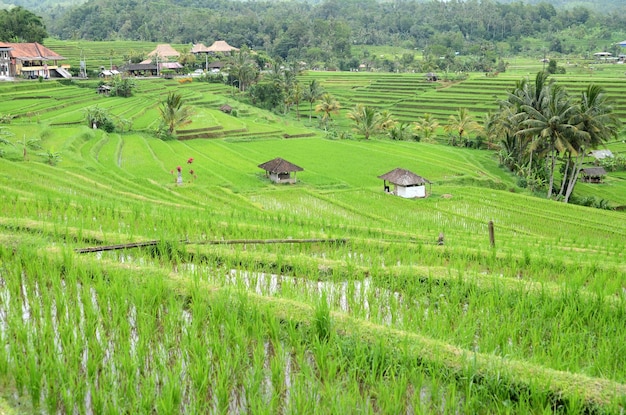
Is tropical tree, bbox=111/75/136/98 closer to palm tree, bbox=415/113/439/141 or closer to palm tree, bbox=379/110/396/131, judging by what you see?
palm tree, bbox=379/110/396/131

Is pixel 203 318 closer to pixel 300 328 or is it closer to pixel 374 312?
pixel 300 328

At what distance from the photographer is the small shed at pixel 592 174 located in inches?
1078

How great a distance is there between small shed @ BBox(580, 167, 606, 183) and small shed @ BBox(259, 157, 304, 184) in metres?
15.7

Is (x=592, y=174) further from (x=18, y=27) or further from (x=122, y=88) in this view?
(x=18, y=27)

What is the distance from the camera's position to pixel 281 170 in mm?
19719

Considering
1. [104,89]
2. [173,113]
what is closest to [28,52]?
[104,89]

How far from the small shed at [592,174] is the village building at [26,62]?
38100mm

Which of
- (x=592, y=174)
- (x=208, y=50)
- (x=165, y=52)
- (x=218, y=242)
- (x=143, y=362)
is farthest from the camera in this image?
(x=208, y=50)

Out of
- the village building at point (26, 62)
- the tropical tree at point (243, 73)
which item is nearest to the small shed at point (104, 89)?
the village building at point (26, 62)

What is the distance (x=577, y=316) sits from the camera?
4.11 meters

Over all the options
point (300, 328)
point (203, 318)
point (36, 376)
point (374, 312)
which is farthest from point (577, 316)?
point (36, 376)

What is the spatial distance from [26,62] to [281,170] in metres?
33.3

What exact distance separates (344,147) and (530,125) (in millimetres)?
10150

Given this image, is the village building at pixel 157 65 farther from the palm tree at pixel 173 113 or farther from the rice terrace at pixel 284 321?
the rice terrace at pixel 284 321
